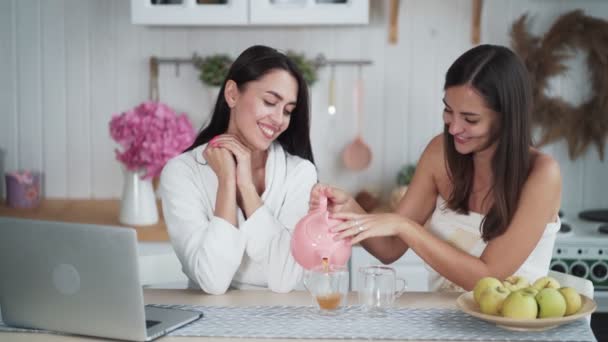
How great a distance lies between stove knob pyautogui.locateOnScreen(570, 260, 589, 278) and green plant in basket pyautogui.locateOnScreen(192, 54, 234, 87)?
1.50m

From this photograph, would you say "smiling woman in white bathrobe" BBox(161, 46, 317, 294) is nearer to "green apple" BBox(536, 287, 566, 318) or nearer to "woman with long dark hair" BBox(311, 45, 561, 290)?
"woman with long dark hair" BBox(311, 45, 561, 290)

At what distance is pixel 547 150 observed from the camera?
3.55 meters

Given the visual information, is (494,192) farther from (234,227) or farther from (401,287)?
(234,227)

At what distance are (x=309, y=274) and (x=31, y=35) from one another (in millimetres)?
2188

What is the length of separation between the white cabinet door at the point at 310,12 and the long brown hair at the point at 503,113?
108 centimetres

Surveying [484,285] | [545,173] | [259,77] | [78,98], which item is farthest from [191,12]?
[484,285]

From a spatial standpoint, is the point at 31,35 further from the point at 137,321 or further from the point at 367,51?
the point at 137,321

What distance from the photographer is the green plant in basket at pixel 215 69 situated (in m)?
3.44

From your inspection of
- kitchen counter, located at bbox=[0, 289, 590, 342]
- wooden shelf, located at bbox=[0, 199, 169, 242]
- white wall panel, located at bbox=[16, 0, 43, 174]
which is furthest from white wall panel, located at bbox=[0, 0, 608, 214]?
kitchen counter, located at bbox=[0, 289, 590, 342]

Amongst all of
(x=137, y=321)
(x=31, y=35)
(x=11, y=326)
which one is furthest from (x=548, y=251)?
(x=31, y=35)

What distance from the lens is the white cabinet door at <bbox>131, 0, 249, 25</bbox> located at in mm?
3172

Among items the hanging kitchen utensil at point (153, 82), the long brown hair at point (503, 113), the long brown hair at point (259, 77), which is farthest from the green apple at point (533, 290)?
the hanging kitchen utensil at point (153, 82)

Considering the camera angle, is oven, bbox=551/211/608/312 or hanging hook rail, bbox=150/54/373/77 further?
hanging hook rail, bbox=150/54/373/77

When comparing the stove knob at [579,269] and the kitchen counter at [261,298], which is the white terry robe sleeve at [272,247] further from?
the stove knob at [579,269]
